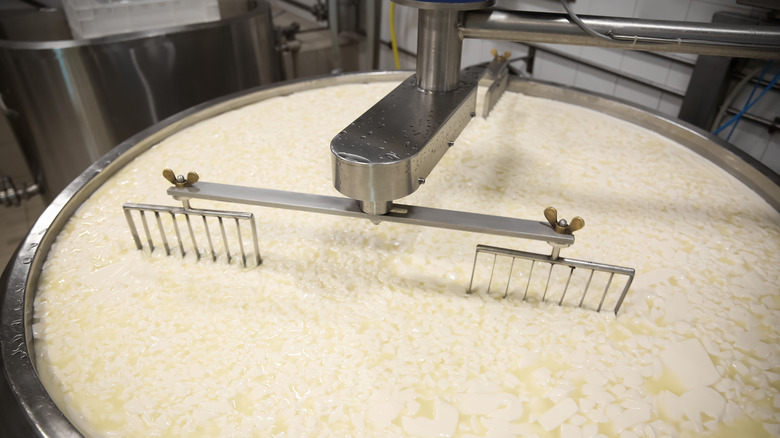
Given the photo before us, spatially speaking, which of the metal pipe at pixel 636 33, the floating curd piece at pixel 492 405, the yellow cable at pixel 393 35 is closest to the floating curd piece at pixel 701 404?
the floating curd piece at pixel 492 405

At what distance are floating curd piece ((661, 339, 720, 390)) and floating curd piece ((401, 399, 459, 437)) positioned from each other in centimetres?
47

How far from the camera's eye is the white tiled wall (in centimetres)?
195

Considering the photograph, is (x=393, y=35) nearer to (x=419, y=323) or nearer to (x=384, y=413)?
(x=419, y=323)

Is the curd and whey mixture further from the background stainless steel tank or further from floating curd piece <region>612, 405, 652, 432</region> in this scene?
the background stainless steel tank

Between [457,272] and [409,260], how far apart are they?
126mm

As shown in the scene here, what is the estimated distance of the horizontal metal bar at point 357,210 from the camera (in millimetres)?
1023

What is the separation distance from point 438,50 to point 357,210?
A: 1.42ft

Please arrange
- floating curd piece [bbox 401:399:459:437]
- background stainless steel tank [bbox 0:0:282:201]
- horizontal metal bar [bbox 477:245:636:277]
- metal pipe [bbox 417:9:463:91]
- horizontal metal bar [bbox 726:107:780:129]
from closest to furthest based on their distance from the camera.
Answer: floating curd piece [bbox 401:399:459:437] < horizontal metal bar [bbox 477:245:636:277] < metal pipe [bbox 417:9:463:91] < horizontal metal bar [bbox 726:107:780:129] < background stainless steel tank [bbox 0:0:282:201]

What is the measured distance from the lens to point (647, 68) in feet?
7.34

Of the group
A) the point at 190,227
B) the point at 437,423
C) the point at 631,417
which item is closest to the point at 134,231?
the point at 190,227

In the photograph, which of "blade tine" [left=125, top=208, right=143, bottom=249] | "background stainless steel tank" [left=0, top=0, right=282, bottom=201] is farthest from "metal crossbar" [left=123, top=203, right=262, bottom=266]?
"background stainless steel tank" [left=0, top=0, right=282, bottom=201]

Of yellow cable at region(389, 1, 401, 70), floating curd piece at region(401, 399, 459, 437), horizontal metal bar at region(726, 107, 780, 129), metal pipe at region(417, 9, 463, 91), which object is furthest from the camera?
yellow cable at region(389, 1, 401, 70)

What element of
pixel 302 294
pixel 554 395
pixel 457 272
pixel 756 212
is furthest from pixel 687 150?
pixel 302 294

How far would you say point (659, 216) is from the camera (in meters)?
1.38
